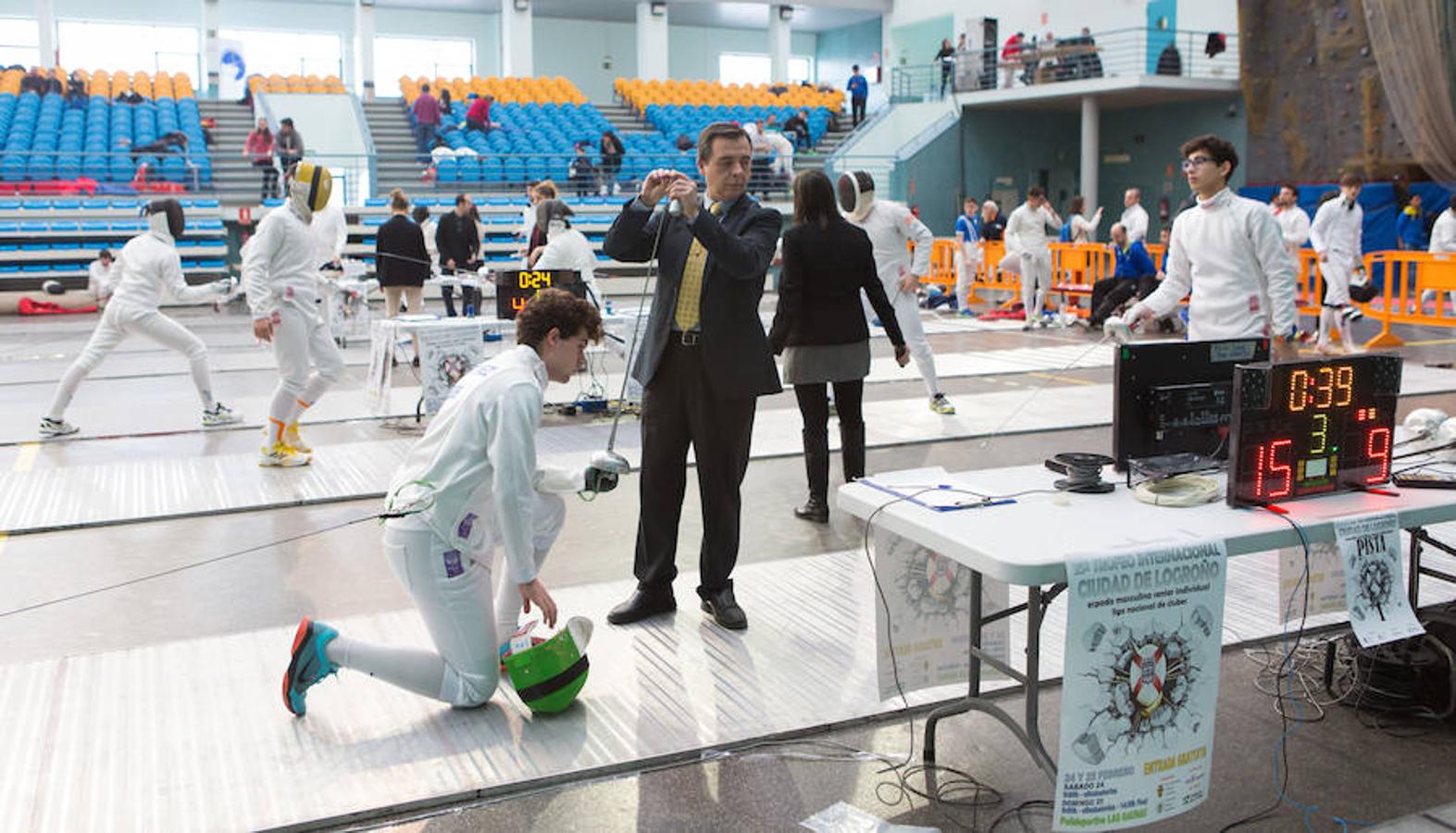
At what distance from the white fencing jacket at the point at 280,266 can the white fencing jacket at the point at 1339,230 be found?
10.7 m

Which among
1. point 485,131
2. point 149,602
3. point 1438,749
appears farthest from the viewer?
point 485,131

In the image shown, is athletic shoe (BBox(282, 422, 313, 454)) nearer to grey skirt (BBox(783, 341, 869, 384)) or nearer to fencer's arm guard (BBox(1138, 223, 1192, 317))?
grey skirt (BBox(783, 341, 869, 384))

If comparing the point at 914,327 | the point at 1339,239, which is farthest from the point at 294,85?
the point at 914,327

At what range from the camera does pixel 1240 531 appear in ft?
9.76

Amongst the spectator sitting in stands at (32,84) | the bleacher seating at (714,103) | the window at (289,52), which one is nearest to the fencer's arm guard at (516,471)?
the bleacher seating at (714,103)

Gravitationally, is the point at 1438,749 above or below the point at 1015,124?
below

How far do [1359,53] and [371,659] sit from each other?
2167 centimetres

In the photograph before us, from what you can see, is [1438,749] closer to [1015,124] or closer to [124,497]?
[124,497]

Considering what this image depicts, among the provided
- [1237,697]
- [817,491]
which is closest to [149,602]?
[817,491]

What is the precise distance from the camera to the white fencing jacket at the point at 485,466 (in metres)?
3.44

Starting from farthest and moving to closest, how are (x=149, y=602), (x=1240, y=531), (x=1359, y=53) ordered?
(x=1359, y=53), (x=149, y=602), (x=1240, y=531)

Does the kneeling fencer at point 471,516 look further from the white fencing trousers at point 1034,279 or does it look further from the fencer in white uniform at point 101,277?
the fencer in white uniform at point 101,277

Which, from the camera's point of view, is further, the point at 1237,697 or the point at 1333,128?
the point at 1333,128

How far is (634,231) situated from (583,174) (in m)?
20.3
